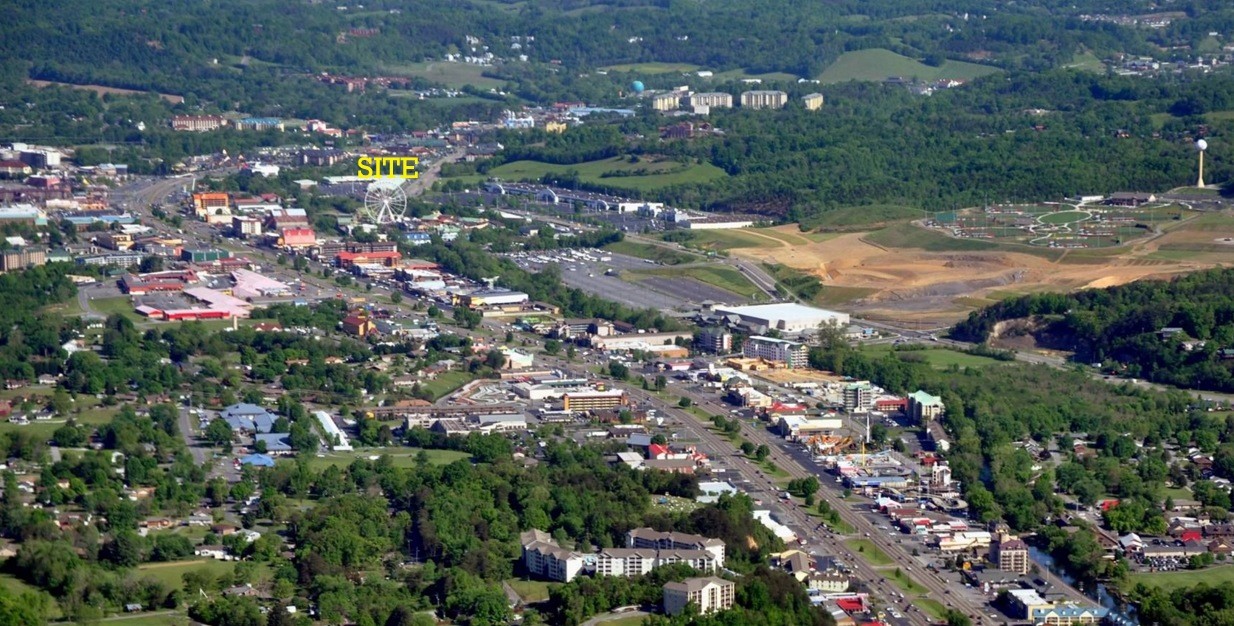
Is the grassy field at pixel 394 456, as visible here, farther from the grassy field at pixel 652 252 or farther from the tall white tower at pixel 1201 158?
the tall white tower at pixel 1201 158

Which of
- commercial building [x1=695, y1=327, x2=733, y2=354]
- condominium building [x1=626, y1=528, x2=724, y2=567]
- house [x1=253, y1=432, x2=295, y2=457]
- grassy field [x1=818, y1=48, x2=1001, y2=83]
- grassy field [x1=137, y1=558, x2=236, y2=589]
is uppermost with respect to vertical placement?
grassy field [x1=818, y1=48, x2=1001, y2=83]

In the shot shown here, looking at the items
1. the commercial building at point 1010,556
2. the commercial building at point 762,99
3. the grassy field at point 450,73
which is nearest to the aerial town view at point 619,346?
the commercial building at point 1010,556

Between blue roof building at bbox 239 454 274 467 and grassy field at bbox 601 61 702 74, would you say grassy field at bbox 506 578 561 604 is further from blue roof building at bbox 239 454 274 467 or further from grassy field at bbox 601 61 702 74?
grassy field at bbox 601 61 702 74

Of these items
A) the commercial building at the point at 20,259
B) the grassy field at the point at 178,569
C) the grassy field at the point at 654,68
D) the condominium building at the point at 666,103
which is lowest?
the grassy field at the point at 178,569

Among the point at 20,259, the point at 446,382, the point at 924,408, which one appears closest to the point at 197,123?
the point at 20,259

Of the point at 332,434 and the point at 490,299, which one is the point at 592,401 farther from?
the point at 490,299

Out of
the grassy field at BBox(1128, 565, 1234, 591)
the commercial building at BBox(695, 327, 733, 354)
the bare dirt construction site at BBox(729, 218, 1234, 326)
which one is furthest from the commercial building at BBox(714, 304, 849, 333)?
the grassy field at BBox(1128, 565, 1234, 591)
